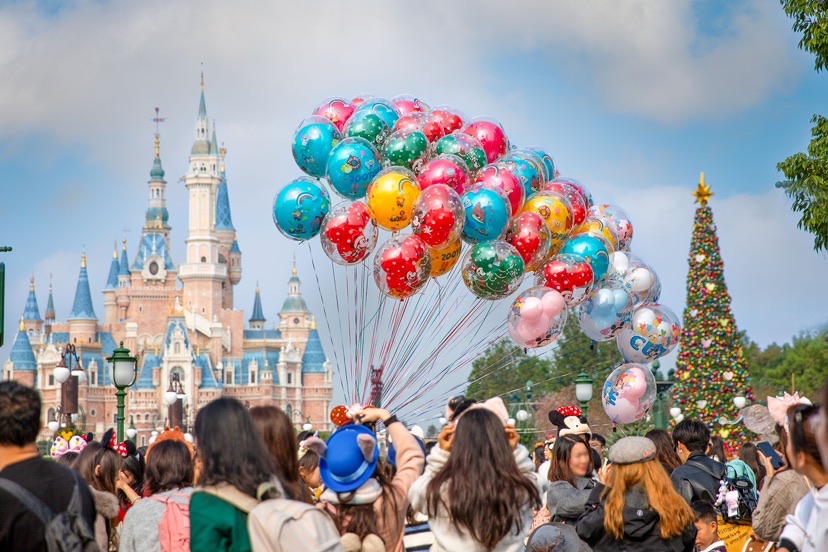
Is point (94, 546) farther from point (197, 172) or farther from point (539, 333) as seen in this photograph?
point (197, 172)

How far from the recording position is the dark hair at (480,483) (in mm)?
5098

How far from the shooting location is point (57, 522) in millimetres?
4266

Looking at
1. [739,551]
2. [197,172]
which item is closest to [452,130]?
[739,551]

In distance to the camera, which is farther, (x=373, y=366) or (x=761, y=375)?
(x=761, y=375)

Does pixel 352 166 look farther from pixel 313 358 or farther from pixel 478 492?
pixel 313 358

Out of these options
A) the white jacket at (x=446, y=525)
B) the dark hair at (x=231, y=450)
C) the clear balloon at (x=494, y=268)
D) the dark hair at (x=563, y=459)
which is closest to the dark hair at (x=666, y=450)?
the dark hair at (x=563, y=459)

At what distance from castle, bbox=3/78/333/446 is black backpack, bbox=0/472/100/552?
100533 mm

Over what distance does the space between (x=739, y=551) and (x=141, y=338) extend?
343 ft

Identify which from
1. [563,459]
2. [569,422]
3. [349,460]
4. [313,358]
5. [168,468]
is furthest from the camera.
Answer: [313,358]

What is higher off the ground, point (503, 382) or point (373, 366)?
point (503, 382)

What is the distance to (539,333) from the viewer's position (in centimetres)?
1170

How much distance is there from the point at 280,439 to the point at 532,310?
7.08 m

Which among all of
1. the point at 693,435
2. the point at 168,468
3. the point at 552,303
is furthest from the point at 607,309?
the point at 168,468

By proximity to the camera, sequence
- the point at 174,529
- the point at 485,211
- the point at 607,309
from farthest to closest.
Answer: the point at 607,309
the point at 485,211
the point at 174,529
